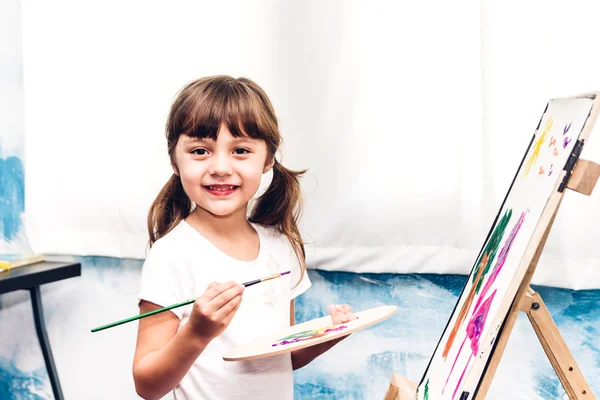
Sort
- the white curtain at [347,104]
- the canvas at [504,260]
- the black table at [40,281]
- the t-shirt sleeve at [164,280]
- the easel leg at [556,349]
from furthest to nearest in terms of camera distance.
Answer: the black table at [40,281] → the white curtain at [347,104] → the t-shirt sleeve at [164,280] → the easel leg at [556,349] → the canvas at [504,260]

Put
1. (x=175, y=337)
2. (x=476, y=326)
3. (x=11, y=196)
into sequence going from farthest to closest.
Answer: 1. (x=11, y=196)
2. (x=175, y=337)
3. (x=476, y=326)

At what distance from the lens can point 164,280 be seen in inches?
40.4

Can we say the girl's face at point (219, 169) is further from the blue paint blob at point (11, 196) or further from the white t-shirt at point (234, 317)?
the blue paint blob at point (11, 196)

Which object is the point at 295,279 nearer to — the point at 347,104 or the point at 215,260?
the point at 215,260

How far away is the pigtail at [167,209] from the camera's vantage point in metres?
1.17

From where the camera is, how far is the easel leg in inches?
34.0

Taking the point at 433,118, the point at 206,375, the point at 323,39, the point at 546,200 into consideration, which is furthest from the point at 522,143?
the point at 206,375

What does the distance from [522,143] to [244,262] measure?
56 cm

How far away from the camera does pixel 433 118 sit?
1.33 m

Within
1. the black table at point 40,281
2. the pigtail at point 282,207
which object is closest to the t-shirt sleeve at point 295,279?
the pigtail at point 282,207

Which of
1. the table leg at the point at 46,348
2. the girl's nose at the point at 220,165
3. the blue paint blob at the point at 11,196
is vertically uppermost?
the girl's nose at the point at 220,165

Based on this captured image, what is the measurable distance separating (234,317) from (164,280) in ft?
0.42

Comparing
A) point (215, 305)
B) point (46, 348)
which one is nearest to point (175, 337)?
point (215, 305)

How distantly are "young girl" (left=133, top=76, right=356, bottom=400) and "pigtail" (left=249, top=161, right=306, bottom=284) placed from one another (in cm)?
7
